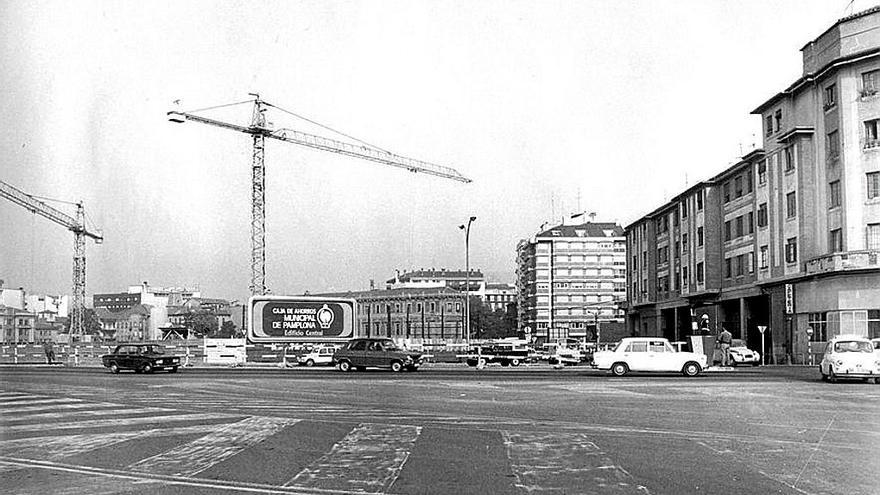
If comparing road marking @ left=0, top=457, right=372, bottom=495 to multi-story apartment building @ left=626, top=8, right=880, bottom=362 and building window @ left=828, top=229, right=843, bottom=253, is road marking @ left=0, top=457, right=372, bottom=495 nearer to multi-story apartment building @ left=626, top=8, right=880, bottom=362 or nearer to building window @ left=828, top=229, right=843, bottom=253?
multi-story apartment building @ left=626, top=8, right=880, bottom=362

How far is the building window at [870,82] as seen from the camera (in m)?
46.2

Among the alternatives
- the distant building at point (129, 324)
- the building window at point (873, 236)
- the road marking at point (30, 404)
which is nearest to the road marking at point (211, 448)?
the road marking at point (30, 404)

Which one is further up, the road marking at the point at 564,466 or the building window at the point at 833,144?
the building window at the point at 833,144

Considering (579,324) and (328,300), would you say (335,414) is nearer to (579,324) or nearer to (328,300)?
(328,300)

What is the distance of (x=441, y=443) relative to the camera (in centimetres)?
1305

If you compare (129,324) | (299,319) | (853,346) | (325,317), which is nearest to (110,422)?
(853,346)

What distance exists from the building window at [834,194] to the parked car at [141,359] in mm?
35190

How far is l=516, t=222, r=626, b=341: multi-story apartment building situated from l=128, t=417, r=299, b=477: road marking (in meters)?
123

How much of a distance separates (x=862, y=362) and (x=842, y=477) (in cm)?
2106

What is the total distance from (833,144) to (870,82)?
12.8 feet

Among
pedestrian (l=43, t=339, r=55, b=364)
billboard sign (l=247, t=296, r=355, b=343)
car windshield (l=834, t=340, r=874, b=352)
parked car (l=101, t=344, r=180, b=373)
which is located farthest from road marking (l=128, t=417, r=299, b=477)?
pedestrian (l=43, t=339, r=55, b=364)

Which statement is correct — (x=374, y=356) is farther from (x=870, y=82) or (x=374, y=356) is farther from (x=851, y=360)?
(x=870, y=82)

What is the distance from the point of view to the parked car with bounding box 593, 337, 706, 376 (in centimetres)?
3372

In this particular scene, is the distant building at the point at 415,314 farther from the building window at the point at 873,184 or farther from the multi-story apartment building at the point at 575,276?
the building window at the point at 873,184
